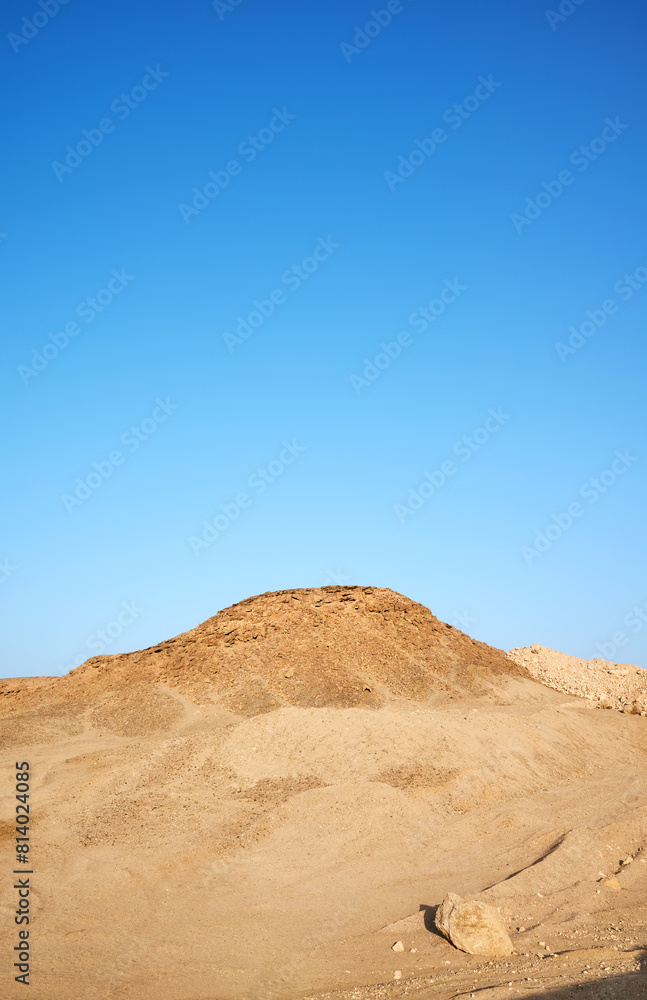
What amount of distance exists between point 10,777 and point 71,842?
4.17 metres

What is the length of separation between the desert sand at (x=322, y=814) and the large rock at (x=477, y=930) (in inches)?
6.2

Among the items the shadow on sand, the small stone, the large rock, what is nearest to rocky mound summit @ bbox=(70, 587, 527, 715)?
the small stone

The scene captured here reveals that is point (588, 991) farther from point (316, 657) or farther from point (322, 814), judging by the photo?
point (316, 657)

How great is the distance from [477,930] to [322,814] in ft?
18.5

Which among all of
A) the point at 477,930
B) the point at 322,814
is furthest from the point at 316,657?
the point at 477,930

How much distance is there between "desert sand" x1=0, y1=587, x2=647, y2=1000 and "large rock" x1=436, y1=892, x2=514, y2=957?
0.16m

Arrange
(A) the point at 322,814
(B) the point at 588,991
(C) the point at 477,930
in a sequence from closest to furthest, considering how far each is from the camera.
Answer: (B) the point at 588,991, (C) the point at 477,930, (A) the point at 322,814

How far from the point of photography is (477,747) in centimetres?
1783

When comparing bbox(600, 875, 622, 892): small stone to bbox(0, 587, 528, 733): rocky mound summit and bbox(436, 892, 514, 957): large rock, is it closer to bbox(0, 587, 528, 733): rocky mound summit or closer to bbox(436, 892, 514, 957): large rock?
bbox(436, 892, 514, 957): large rock

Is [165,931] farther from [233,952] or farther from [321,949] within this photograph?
[321,949]

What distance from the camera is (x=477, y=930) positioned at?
9.75m

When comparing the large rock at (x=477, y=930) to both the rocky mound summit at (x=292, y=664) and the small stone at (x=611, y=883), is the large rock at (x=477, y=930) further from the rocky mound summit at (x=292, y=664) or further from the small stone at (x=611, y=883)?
the rocky mound summit at (x=292, y=664)

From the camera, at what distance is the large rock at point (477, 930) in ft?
31.8

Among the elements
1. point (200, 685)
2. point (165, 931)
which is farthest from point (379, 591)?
point (165, 931)
